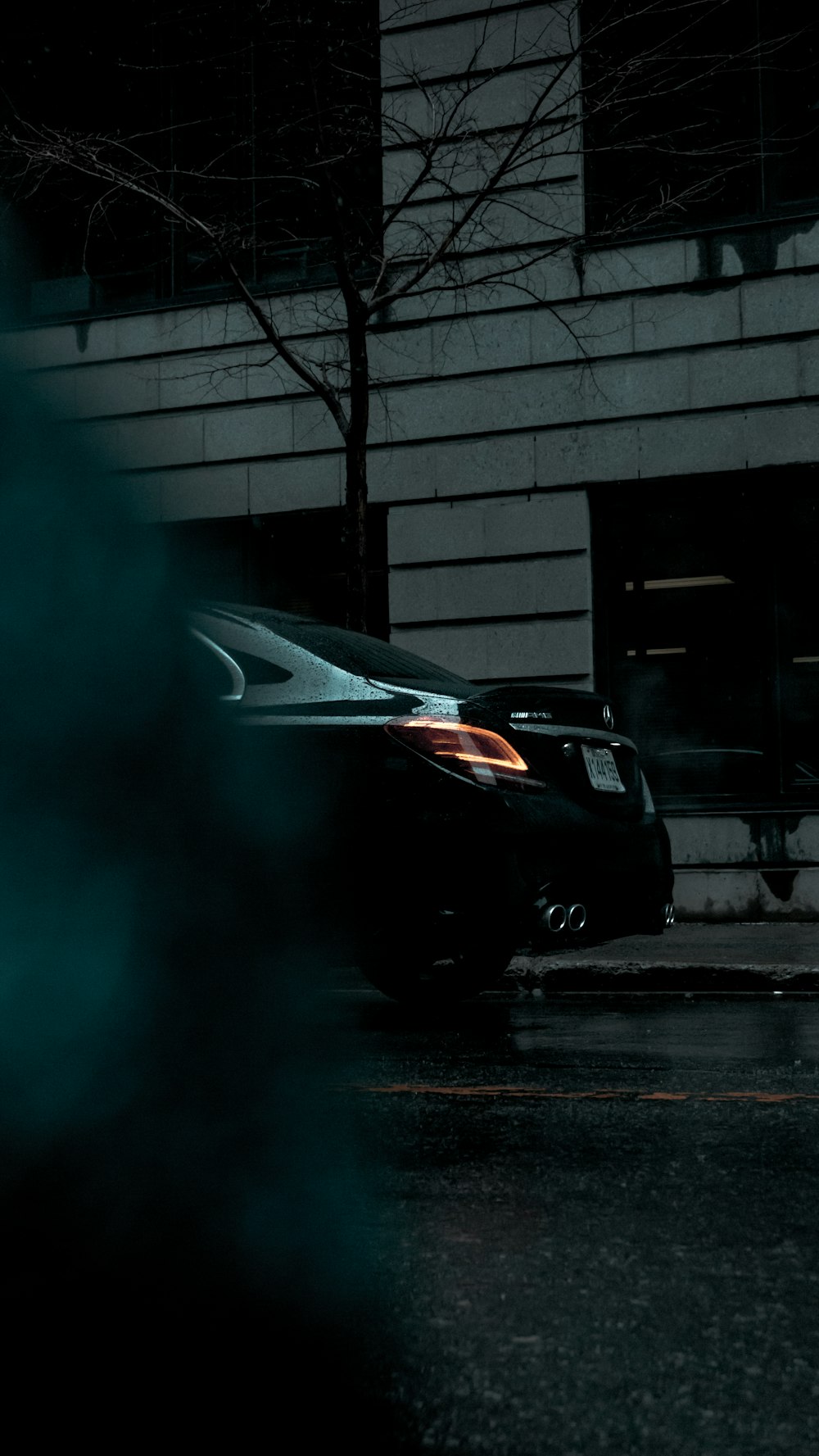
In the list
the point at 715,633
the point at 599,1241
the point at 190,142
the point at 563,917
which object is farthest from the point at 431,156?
the point at 599,1241

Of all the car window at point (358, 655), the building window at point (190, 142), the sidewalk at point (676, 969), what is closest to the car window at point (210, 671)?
the car window at point (358, 655)

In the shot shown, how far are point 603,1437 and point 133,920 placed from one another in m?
3.95

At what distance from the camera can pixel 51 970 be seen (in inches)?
250

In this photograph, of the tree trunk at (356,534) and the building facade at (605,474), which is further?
the building facade at (605,474)

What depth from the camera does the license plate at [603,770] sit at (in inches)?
275

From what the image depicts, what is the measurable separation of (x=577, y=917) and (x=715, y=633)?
6.67m

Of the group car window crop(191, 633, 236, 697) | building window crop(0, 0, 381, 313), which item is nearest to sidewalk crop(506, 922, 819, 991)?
car window crop(191, 633, 236, 697)

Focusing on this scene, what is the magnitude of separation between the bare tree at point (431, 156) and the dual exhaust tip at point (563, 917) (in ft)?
17.5

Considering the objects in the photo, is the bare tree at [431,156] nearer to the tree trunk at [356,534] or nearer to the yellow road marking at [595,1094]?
the tree trunk at [356,534]

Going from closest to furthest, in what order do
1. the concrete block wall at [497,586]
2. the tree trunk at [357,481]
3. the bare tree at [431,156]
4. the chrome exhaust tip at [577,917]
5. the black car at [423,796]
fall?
the black car at [423,796] < the chrome exhaust tip at [577,917] < the tree trunk at [357,481] < the bare tree at [431,156] < the concrete block wall at [497,586]

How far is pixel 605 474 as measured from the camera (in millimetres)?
13328

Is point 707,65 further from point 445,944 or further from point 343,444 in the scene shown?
point 445,944

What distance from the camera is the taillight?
258 inches

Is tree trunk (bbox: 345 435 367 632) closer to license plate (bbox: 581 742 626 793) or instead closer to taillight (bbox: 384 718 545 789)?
license plate (bbox: 581 742 626 793)
